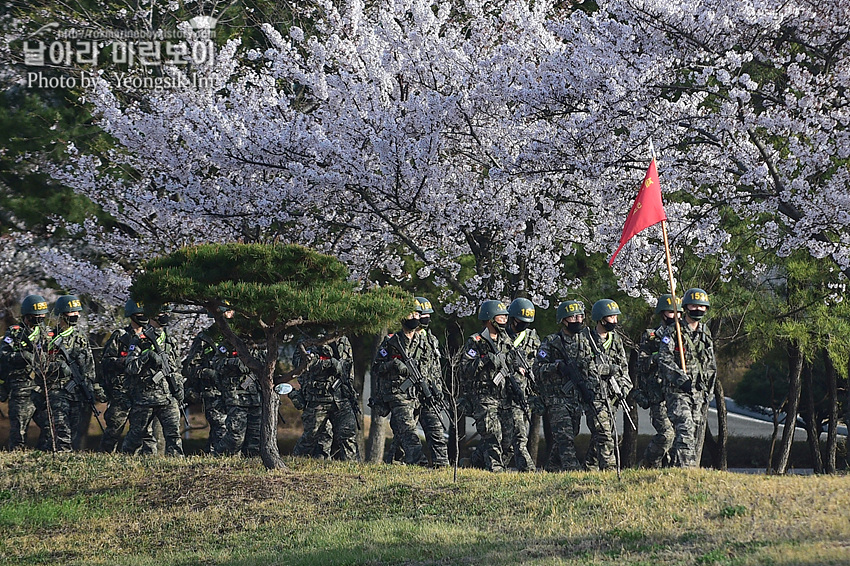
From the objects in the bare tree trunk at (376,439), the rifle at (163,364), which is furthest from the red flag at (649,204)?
the bare tree trunk at (376,439)

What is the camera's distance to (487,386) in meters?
13.7

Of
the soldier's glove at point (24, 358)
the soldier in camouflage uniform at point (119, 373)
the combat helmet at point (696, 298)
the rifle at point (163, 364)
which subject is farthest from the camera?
the soldier's glove at point (24, 358)

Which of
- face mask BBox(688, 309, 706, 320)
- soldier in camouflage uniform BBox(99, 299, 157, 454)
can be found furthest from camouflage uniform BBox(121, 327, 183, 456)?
face mask BBox(688, 309, 706, 320)

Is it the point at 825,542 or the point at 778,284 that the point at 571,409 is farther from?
the point at 778,284

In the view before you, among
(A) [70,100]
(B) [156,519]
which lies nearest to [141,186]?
(A) [70,100]

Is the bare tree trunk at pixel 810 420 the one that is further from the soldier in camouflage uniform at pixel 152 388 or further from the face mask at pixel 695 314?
the soldier in camouflage uniform at pixel 152 388

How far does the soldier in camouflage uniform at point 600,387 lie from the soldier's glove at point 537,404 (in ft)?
2.00

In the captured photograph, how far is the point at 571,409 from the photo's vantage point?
1323cm

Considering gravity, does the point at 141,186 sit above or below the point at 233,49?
below

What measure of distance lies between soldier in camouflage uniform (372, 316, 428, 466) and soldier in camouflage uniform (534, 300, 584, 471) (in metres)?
1.80

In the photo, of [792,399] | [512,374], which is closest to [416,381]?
[512,374]

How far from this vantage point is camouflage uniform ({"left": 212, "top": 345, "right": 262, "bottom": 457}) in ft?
49.9

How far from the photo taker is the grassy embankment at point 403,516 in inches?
339

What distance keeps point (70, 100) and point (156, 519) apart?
10327 millimetres
